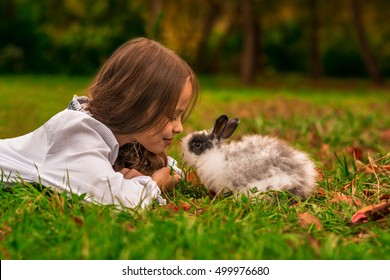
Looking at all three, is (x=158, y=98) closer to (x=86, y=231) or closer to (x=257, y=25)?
(x=86, y=231)

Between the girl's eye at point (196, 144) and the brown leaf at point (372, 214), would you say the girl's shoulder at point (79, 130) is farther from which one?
the brown leaf at point (372, 214)

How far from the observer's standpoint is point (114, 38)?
21.1 meters

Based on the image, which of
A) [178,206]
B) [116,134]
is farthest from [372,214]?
[116,134]

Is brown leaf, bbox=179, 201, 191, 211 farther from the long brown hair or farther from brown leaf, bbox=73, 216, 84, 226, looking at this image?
brown leaf, bbox=73, 216, 84, 226

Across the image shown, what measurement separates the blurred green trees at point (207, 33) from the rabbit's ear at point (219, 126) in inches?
463

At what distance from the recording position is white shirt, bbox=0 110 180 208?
3.22 m

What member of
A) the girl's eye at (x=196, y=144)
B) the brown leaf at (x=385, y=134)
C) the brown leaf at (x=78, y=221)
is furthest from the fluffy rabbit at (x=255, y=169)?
the brown leaf at (x=385, y=134)

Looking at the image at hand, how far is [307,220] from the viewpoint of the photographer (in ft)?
9.86

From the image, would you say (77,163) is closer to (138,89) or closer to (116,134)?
(116,134)

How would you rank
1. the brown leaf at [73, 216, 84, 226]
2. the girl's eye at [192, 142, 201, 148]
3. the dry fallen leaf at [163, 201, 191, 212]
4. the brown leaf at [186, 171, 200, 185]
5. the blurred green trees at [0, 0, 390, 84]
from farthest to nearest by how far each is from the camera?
1. the blurred green trees at [0, 0, 390, 84]
2. the brown leaf at [186, 171, 200, 185]
3. the girl's eye at [192, 142, 201, 148]
4. the dry fallen leaf at [163, 201, 191, 212]
5. the brown leaf at [73, 216, 84, 226]

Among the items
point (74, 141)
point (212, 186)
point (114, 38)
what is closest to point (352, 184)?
point (212, 186)

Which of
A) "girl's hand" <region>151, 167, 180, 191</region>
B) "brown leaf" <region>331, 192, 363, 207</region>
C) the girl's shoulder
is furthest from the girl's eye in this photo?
"brown leaf" <region>331, 192, 363, 207</region>

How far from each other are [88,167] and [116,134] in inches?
16.5

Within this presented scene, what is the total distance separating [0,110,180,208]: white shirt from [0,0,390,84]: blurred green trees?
39.2 ft
